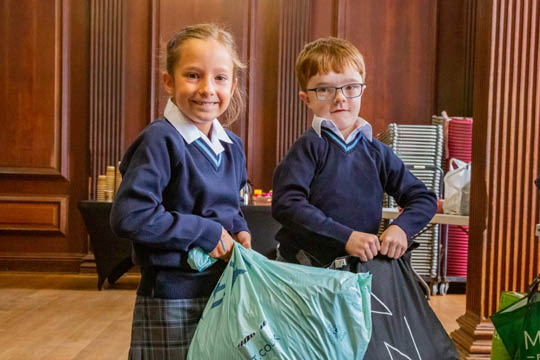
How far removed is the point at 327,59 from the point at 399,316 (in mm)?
641

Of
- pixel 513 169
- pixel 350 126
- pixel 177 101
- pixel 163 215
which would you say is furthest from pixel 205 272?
pixel 513 169

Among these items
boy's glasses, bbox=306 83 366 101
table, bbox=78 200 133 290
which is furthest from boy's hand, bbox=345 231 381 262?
table, bbox=78 200 133 290

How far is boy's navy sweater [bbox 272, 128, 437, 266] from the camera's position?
154 cm

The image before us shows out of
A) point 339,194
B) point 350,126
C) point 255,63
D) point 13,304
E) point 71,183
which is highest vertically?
point 255,63

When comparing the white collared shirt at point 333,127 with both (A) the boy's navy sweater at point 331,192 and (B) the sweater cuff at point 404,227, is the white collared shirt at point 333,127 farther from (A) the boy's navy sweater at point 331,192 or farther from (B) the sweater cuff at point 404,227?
(B) the sweater cuff at point 404,227

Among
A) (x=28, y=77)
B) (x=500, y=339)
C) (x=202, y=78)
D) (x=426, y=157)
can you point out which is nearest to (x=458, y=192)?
(x=500, y=339)

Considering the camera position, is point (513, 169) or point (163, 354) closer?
point (163, 354)

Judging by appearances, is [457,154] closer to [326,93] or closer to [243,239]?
[326,93]

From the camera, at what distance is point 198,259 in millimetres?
1288

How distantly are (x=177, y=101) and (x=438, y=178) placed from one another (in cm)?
347

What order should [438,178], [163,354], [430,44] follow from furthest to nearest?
[430,44] → [438,178] → [163,354]

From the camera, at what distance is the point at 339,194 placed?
1563 millimetres

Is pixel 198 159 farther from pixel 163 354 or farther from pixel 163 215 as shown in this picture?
pixel 163 354

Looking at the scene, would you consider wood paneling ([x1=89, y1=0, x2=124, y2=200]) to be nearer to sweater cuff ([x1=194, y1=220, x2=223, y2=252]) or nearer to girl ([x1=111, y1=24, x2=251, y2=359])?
girl ([x1=111, y1=24, x2=251, y2=359])
